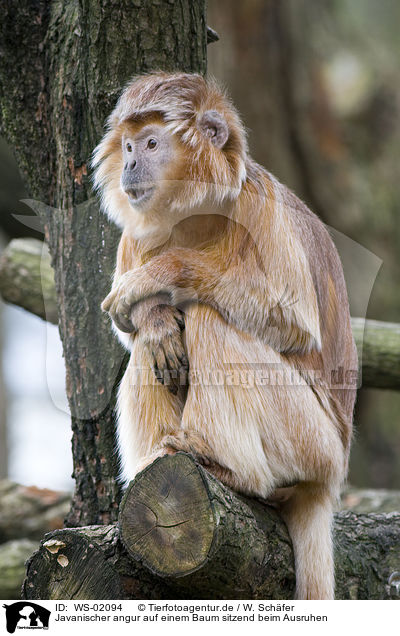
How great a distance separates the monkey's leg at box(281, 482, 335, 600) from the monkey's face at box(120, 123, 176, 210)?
1272mm

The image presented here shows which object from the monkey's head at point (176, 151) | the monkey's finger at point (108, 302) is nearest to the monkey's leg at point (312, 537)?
the monkey's finger at point (108, 302)

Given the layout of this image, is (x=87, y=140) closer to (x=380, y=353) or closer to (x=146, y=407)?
(x=146, y=407)

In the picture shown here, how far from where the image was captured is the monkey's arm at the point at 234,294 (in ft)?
9.48

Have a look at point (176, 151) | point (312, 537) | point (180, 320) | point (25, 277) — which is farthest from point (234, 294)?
point (25, 277)

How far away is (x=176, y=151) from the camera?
3012 mm

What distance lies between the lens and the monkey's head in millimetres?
2988

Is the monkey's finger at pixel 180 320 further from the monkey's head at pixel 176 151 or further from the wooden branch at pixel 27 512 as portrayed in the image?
the wooden branch at pixel 27 512

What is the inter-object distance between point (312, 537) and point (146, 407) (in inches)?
30.7

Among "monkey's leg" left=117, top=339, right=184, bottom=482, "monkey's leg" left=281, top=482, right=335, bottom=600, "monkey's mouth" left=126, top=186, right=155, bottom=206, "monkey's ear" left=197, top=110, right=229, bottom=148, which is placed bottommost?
"monkey's leg" left=281, top=482, right=335, bottom=600

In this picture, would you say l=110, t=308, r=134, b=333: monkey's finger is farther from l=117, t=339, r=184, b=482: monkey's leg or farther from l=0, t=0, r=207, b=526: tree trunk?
l=0, t=0, r=207, b=526: tree trunk

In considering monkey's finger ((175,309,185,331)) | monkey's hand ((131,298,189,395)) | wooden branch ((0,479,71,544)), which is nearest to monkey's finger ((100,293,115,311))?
monkey's hand ((131,298,189,395))
